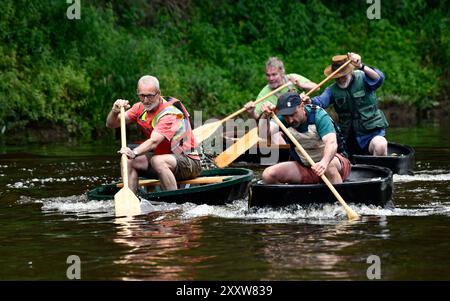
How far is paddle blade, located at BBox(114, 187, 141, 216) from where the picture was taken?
33.6ft


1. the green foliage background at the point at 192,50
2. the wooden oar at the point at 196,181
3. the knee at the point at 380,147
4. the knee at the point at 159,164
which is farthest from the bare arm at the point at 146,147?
the green foliage background at the point at 192,50

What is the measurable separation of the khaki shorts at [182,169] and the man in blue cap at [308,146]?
1156 millimetres

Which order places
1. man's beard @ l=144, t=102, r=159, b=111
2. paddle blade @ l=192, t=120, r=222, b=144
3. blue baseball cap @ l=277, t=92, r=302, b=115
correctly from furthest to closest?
paddle blade @ l=192, t=120, r=222, b=144 → man's beard @ l=144, t=102, r=159, b=111 → blue baseball cap @ l=277, t=92, r=302, b=115

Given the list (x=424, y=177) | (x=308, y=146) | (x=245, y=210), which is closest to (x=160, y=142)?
(x=245, y=210)

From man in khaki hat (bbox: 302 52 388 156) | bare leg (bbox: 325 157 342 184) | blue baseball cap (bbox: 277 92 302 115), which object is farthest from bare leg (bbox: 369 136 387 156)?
blue baseball cap (bbox: 277 92 302 115)

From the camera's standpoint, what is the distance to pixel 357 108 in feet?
44.2

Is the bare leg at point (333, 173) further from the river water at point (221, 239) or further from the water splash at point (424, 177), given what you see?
the water splash at point (424, 177)

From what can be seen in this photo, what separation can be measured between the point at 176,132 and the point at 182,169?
39cm

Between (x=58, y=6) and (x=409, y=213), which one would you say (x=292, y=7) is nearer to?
(x=58, y=6)

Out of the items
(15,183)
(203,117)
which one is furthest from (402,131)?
(15,183)

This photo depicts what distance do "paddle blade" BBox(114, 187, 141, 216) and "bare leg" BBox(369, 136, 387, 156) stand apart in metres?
4.30

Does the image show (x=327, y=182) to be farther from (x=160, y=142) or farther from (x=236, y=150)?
(x=236, y=150)

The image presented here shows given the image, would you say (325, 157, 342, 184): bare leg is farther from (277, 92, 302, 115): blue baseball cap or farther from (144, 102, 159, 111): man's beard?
(144, 102, 159, 111): man's beard

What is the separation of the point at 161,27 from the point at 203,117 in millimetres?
5403
